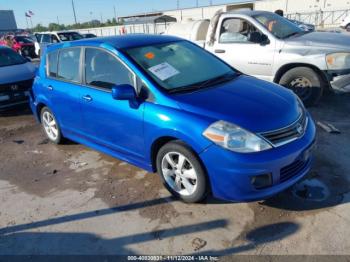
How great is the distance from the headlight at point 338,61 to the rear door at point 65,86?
4.14 metres

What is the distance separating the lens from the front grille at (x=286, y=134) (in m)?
3.14

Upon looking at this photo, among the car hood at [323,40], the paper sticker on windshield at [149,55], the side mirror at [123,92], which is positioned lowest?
the car hood at [323,40]

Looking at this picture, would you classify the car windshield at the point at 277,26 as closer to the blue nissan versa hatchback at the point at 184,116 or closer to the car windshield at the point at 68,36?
the blue nissan versa hatchback at the point at 184,116

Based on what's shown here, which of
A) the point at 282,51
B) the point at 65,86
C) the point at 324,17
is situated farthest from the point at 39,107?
the point at 324,17

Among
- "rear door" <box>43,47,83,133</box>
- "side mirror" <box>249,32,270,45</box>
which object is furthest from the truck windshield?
"rear door" <box>43,47,83,133</box>

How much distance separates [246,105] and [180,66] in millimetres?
1078

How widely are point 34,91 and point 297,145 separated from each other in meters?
4.41

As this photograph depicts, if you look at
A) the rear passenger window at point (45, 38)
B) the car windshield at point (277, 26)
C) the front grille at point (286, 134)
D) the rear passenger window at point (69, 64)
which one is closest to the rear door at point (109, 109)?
the rear passenger window at point (69, 64)

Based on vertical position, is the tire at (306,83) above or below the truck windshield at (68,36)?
above

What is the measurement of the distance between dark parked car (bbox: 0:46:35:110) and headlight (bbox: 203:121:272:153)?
594 cm

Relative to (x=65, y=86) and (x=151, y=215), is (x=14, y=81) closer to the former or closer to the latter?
(x=65, y=86)

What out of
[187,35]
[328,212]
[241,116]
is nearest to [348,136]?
[328,212]

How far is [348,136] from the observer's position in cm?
507

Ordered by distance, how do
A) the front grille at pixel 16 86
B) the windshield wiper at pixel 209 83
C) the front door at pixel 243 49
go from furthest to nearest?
1. the front grille at pixel 16 86
2. the front door at pixel 243 49
3. the windshield wiper at pixel 209 83
